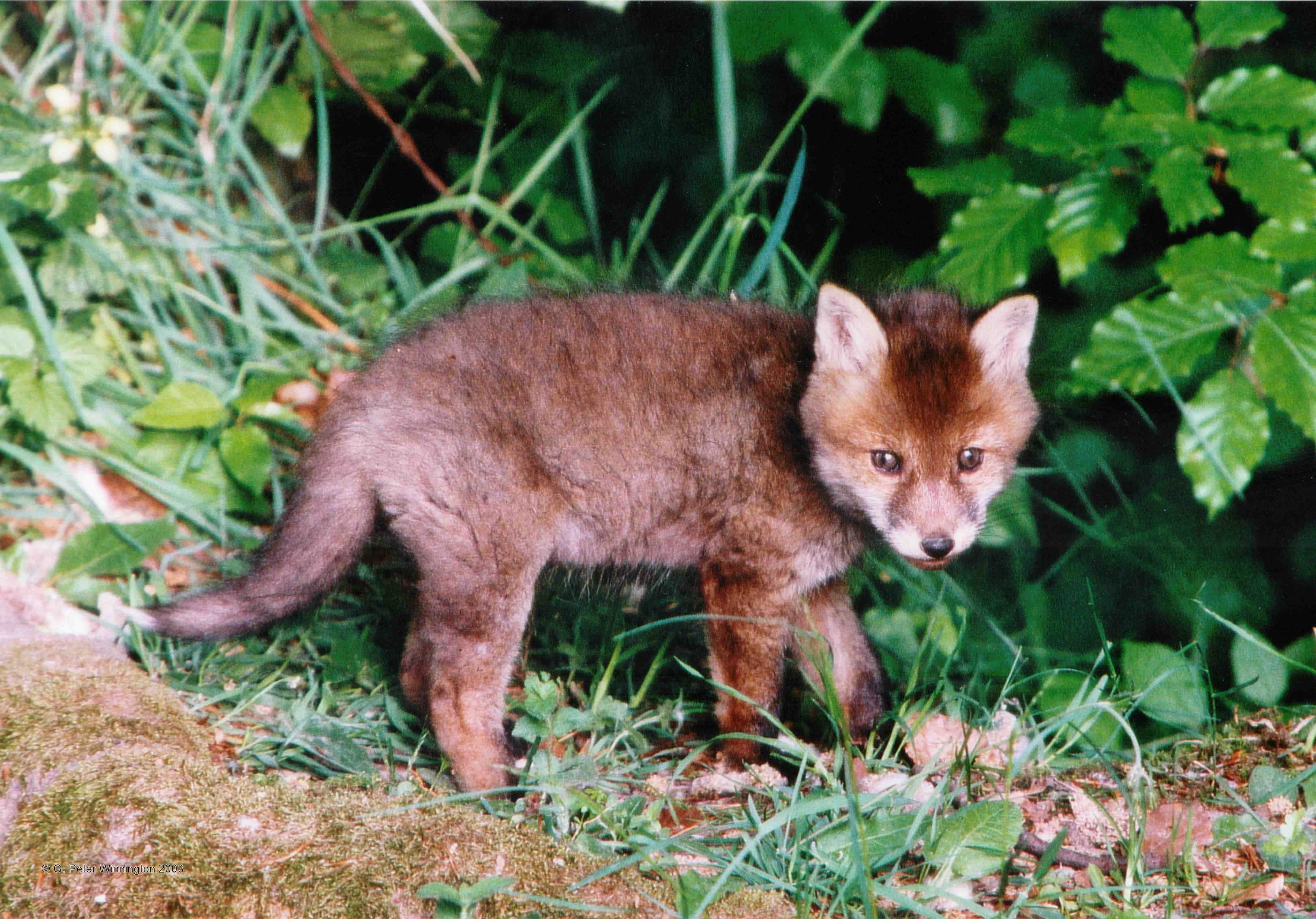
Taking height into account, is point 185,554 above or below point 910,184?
below

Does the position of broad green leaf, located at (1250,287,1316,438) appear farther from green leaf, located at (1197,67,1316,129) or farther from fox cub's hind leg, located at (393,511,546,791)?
fox cub's hind leg, located at (393,511,546,791)

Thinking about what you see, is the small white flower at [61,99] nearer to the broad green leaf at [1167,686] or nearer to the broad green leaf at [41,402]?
the broad green leaf at [41,402]

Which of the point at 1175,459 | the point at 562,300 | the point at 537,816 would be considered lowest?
the point at 537,816

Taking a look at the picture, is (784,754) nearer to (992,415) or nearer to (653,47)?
(992,415)

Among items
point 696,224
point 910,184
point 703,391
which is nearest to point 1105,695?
point 703,391

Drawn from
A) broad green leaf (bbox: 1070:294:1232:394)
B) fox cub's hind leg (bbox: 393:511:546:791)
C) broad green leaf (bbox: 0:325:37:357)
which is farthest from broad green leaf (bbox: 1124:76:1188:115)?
broad green leaf (bbox: 0:325:37:357)

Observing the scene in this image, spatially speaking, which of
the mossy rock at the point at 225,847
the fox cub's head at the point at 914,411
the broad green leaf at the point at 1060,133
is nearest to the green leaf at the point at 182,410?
the mossy rock at the point at 225,847

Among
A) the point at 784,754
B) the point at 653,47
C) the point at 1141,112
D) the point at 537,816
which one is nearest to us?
the point at 537,816
